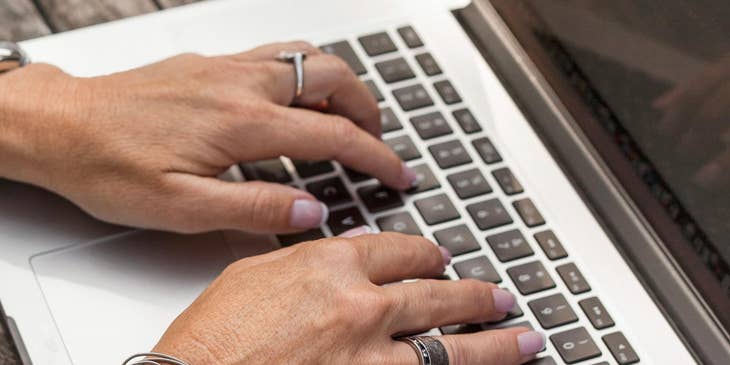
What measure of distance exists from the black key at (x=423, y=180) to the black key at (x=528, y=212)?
67 millimetres

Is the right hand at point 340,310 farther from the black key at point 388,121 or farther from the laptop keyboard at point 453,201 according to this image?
the black key at point 388,121

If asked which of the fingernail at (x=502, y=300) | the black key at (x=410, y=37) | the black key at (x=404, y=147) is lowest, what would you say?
the fingernail at (x=502, y=300)

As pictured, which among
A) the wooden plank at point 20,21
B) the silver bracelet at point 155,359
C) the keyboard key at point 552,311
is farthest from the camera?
the wooden plank at point 20,21

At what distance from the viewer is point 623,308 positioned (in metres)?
0.85

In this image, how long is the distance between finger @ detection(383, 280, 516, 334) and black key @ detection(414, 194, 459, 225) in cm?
9

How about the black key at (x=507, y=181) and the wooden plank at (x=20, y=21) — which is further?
the wooden plank at (x=20, y=21)

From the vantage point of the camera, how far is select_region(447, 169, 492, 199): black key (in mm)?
908

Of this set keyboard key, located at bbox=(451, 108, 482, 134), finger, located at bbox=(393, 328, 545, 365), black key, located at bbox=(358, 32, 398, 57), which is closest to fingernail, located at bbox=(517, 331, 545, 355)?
finger, located at bbox=(393, 328, 545, 365)

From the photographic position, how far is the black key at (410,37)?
3.34ft

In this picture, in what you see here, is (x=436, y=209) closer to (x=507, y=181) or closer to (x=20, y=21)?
(x=507, y=181)

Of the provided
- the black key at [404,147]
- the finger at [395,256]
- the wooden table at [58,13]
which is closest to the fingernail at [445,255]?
the finger at [395,256]

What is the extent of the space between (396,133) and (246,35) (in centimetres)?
18

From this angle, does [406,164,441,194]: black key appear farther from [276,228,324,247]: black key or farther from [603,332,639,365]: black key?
[603,332,639,365]: black key

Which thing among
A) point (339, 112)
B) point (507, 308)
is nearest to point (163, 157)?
point (339, 112)
